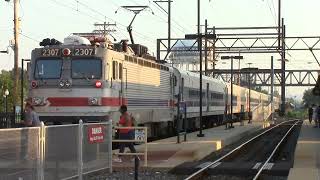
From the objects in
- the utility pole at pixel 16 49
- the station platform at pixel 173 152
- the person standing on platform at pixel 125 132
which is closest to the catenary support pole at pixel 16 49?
the utility pole at pixel 16 49

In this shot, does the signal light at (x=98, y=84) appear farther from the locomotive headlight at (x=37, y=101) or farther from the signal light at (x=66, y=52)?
the locomotive headlight at (x=37, y=101)

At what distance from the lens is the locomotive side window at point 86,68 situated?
22.1m

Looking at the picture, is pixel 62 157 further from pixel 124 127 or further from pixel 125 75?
pixel 125 75

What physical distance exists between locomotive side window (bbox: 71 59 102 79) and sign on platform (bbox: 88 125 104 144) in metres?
5.73

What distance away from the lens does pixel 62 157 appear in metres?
13.4

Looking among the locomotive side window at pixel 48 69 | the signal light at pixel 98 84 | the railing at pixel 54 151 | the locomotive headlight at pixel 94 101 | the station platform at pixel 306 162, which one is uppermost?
the locomotive side window at pixel 48 69

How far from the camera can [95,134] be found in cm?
1591

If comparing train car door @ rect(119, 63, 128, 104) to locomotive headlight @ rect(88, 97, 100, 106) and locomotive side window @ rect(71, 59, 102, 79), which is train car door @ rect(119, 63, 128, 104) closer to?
locomotive side window @ rect(71, 59, 102, 79)

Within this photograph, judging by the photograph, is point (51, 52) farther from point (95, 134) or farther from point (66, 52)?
point (95, 134)

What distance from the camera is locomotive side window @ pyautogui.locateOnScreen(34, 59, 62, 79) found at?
22.5m

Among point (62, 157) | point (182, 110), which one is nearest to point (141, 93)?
point (182, 110)

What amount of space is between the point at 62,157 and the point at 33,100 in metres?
9.33

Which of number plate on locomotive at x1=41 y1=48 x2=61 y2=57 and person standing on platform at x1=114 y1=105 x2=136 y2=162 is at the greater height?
number plate on locomotive at x1=41 y1=48 x2=61 y2=57

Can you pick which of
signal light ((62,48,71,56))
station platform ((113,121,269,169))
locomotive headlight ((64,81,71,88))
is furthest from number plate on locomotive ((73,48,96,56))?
station platform ((113,121,269,169))
